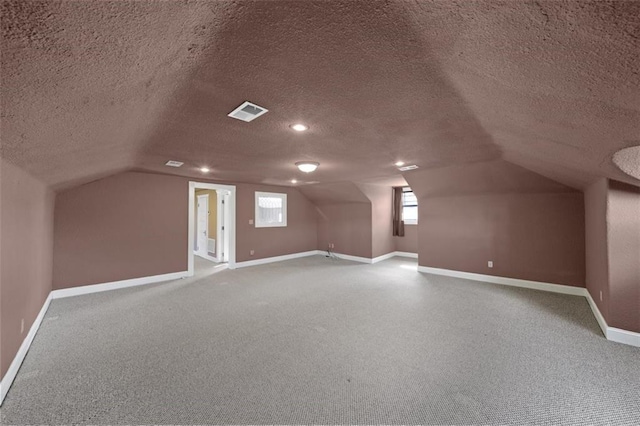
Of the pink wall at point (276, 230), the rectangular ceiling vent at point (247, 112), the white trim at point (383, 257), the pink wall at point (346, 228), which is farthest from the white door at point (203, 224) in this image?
the rectangular ceiling vent at point (247, 112)

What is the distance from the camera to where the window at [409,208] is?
747 centimetres

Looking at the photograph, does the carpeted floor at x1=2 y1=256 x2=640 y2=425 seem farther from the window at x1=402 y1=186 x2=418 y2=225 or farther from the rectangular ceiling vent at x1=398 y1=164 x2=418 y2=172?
the window at x1=402 y1=186 x2=418 y2=225

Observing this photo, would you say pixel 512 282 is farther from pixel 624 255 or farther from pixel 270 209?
pixel 270 209

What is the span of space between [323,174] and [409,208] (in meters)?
3.74

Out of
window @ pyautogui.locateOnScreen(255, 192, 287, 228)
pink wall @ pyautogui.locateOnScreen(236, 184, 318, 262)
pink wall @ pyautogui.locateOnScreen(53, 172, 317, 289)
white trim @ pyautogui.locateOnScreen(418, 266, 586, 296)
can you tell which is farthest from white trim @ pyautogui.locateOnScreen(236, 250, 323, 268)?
white trim @ pyautogui.locateOnScreen(418, 266, 586, 296)

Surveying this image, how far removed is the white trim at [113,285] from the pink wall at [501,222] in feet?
16.0

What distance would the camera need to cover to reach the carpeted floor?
5.49 feet

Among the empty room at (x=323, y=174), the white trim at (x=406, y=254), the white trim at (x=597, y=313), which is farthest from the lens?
the white trim at (x=406, y=254)

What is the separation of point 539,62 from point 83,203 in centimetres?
556

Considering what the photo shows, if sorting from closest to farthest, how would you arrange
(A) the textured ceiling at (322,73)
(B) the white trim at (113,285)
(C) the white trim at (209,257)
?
(A) the textured ceiling at (322,73) < (B) the white trim at (113,285) < (C) the white trim at (209,257)

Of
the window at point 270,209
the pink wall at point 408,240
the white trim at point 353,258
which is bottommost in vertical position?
the white trim at point 353,258

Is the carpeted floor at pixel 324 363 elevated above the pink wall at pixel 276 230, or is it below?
below

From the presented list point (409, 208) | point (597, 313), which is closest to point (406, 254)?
point (409, 208)

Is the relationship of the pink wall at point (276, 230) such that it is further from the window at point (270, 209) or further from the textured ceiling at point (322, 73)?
the textured ceiling at point (322, 73)
